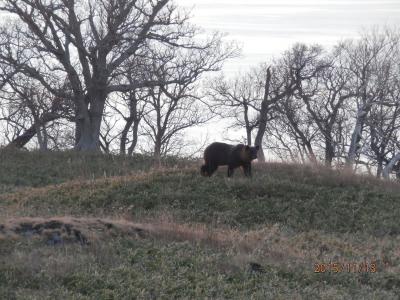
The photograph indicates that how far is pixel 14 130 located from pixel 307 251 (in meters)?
36.1

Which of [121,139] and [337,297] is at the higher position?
[121,139]

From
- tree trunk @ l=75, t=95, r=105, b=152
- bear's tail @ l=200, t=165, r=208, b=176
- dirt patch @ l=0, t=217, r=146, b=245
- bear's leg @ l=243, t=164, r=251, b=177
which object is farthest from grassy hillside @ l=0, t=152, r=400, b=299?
tree trunk @ l=75, t=95, r=105, b=152

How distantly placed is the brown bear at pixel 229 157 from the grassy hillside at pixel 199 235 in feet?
1.02

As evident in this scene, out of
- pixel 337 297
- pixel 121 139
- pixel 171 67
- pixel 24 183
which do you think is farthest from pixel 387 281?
pixel 121 139

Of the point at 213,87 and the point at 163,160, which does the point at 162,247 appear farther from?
the point at 213,87

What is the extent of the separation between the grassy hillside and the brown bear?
310 mm

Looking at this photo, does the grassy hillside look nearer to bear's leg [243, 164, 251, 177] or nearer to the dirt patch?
the dirt patch

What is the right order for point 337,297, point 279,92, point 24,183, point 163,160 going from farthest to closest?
point 279,92 < point 163,160 < point 24,183 < point 337,297

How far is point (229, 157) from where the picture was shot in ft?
52.6

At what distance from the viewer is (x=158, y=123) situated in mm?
44375

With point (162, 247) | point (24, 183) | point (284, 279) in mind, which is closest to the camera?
point (284, 279)

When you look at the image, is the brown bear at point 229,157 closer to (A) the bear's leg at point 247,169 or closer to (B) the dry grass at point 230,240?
(A) the bear's leg at point 247,169
